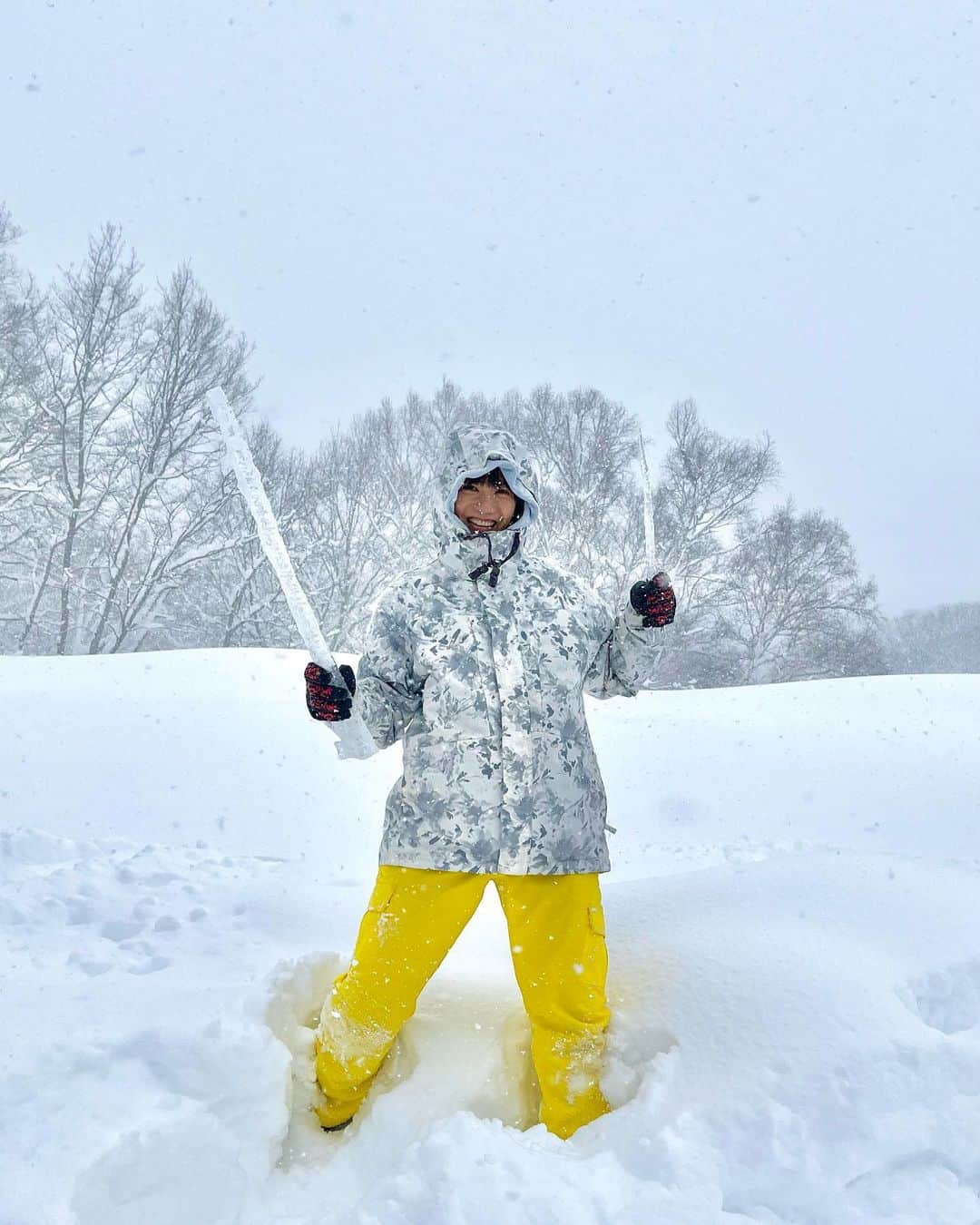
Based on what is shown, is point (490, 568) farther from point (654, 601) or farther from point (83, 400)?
point (83, 400)

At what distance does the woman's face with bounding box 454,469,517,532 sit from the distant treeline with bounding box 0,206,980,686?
30.7ft

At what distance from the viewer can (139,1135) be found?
4.89 feet

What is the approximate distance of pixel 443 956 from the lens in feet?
6.29

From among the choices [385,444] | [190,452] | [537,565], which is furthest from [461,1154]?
[385,444]

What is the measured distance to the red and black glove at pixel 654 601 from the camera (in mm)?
2020

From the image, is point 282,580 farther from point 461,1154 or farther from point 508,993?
point 508,993

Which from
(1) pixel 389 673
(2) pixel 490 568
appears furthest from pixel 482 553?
(1) pixel 389 673

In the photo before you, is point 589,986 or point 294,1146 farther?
point 589,986

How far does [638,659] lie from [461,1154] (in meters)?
1.21

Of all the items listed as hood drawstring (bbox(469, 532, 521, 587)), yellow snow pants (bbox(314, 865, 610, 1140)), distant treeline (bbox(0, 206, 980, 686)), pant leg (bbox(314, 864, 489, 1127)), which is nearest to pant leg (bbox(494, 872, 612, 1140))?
yellow snow pants (bbox(314, 865, 610, 1140))

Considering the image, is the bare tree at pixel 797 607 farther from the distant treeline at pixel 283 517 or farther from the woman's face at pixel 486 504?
the woman's face at pixel 486 504

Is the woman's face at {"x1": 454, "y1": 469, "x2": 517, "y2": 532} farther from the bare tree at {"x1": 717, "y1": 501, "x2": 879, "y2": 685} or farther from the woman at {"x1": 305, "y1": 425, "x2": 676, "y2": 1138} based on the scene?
the bare tree at {"x1": 717, "y1": 501, "x2": 879, "y2": 685}

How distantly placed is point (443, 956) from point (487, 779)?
459mm

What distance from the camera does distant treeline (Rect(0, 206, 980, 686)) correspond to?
14.1m
